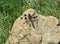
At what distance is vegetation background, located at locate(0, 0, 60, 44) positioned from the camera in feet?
15.6

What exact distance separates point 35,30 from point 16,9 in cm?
171

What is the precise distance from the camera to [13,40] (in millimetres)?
3645

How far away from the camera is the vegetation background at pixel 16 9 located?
15.6ft

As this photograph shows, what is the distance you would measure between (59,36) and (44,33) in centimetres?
23

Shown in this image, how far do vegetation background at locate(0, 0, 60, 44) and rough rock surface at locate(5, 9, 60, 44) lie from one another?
92 centimetres

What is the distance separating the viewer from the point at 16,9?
5.12 meters

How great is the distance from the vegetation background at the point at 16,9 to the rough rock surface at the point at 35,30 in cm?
92

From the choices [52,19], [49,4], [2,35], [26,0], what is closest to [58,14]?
[49,4]

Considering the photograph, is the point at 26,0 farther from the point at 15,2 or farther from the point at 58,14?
the point at 58,14

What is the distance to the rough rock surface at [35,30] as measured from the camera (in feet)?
10.8

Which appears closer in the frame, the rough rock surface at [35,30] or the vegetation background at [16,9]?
the rough rock surface at [35,30]

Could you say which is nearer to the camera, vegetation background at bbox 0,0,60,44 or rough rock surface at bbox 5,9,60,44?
rough rock surface at bbox 5,9,60,44

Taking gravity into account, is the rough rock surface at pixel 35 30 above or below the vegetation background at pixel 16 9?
above

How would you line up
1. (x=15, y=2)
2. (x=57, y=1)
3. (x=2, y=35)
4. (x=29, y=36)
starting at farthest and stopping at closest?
1. (x=57, y=1)
2. (x=15, y=2)
3. (x=2, y=35)
4. (x=29, y=36)
